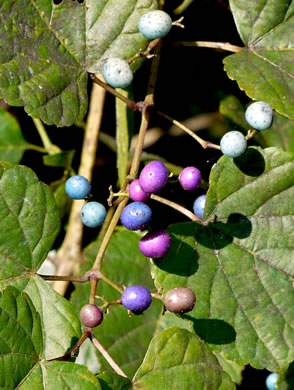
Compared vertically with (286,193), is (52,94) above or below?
above

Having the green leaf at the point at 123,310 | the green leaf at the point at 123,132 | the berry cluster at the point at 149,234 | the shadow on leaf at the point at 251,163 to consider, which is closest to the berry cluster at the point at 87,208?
the berry cluster at the point at 149,234

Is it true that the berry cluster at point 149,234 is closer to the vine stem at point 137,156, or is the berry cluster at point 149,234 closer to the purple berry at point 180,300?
the purple berry at point 180,300

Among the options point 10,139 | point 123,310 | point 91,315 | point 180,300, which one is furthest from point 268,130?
point 91,315

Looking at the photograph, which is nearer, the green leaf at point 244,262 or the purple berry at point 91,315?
the purple berry at point 91,315

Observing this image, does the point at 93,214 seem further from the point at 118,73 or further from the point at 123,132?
the point at 123,132

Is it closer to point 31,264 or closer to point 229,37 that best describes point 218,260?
point 31,264

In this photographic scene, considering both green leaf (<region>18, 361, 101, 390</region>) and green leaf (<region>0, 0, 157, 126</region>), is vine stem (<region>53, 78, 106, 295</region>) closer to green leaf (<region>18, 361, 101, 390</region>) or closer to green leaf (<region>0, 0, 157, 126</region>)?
green leaf (<region>0, 0, 157, 126</region>)

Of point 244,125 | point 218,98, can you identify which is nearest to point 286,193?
point 244,125
